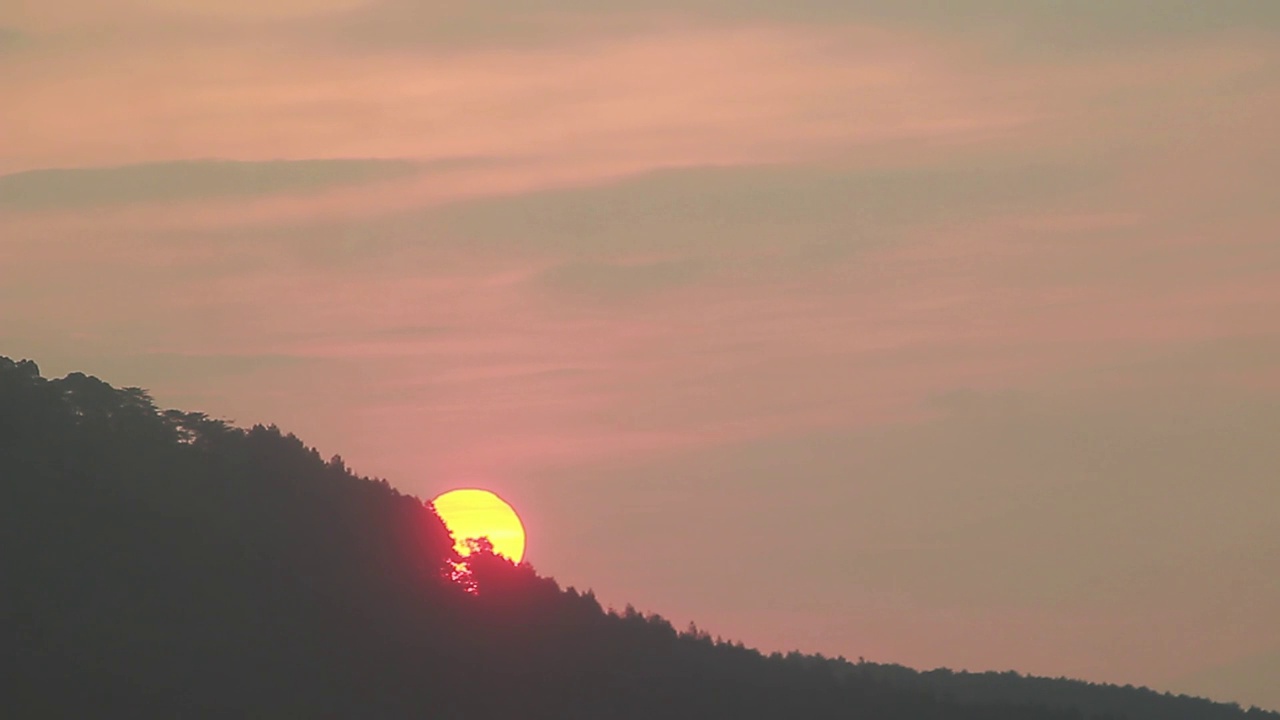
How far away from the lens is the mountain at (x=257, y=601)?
5712cm

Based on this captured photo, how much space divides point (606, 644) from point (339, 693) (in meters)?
19.2

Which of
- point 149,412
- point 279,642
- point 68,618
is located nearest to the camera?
point 68,618

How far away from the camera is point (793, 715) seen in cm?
8500

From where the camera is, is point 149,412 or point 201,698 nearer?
point 201,698

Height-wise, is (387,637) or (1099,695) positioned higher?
(1099,695)

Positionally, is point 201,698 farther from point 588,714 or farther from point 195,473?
point 588,714

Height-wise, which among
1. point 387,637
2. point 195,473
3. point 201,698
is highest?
point 195,473

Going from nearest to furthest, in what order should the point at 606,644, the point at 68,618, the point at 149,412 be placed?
the point at 68,618
the point at 149,412
the point at 606,644

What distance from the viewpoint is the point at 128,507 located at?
6500 centimetres

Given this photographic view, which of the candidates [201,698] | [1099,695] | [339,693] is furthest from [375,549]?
[1099,695]

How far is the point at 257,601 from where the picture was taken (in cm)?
6462

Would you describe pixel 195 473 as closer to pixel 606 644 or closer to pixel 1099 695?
pixel 606 644

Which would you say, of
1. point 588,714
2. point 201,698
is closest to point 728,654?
point 588,714

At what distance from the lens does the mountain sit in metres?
57.1
